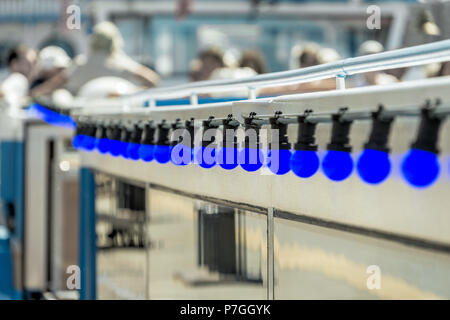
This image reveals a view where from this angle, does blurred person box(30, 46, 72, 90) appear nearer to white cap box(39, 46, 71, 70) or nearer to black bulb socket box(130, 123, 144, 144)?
white cap box(39, 46, 71, 70)

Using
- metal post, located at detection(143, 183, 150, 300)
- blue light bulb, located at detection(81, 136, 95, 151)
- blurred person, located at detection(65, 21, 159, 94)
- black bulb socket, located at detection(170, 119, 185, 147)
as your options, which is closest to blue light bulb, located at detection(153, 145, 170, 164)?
black bulb socket, located at detection(170, 119, 185, 147)

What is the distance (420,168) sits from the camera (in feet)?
5.76

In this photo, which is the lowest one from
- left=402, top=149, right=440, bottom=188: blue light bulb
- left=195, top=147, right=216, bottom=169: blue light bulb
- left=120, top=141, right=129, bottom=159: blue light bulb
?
left=402, top=149, right=440, bottom=188: blue light bulb

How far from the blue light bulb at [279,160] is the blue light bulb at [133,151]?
161 cm

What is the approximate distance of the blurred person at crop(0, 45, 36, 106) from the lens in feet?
25.4

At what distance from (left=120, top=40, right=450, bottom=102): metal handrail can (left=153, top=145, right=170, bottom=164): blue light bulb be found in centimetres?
24

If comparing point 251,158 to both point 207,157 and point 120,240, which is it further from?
point 120,240

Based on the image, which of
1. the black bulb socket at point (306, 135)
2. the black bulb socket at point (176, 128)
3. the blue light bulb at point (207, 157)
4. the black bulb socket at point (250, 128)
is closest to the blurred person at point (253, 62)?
the black bulb socket at point (176, 128)

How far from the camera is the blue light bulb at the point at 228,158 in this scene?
9.53ft

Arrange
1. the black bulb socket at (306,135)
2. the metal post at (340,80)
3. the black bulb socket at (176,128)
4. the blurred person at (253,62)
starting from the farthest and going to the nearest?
the blurred person at (253,62)
the black bulb socket at (176,128)
the metal post at (340,80)
the black bulb socket at (306,135)

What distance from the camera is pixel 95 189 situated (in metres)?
5.79

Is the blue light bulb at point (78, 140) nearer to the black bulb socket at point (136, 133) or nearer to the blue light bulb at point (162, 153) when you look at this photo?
the black bulb socket at point (136, 133)
